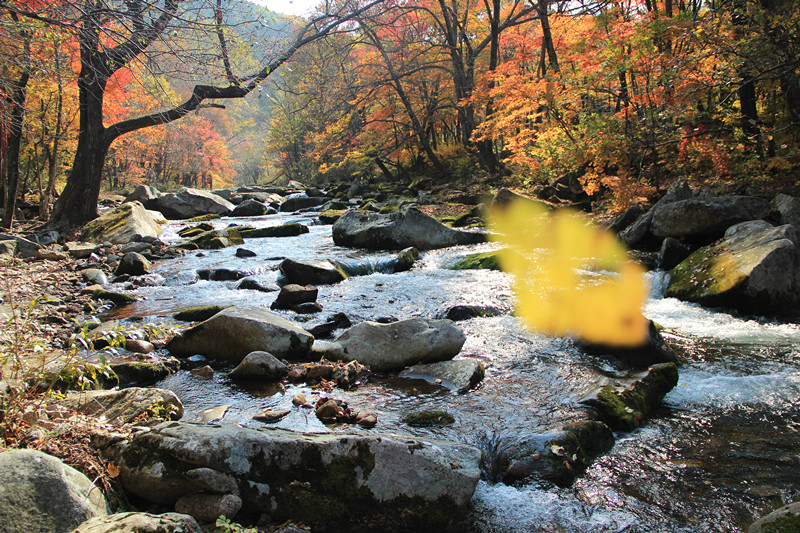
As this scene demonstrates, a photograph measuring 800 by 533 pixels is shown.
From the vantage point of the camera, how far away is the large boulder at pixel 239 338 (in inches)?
192

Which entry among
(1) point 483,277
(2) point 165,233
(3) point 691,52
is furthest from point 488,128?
(2) point 165,233

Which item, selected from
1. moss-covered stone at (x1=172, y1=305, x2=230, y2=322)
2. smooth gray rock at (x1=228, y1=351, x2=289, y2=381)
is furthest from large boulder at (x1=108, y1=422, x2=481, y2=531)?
moss-covered stone at (x1=172, y1=305, x2=230, y2=322)

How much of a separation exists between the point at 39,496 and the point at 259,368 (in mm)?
2510

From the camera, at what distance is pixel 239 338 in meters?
4.88

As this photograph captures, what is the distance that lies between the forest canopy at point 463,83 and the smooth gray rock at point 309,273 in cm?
295

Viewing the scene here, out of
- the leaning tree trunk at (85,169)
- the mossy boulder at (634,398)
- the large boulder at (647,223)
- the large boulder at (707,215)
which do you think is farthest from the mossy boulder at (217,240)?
the mossy boulder at (634,398)

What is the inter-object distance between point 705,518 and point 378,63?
1988cm

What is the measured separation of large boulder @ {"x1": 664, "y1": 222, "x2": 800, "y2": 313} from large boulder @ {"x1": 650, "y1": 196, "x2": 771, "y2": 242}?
39.9 inches

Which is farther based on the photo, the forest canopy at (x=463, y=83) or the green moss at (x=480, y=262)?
the green moss at (x=480, y=262)

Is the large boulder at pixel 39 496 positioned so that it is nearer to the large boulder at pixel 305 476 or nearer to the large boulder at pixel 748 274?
the large boulder at pixel 305 476

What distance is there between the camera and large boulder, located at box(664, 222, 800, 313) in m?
5.70

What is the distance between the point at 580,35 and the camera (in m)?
13.7

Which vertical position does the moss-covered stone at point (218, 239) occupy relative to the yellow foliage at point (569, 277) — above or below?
above

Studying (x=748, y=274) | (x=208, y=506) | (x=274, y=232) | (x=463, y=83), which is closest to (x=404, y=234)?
(x=274, y=232)
